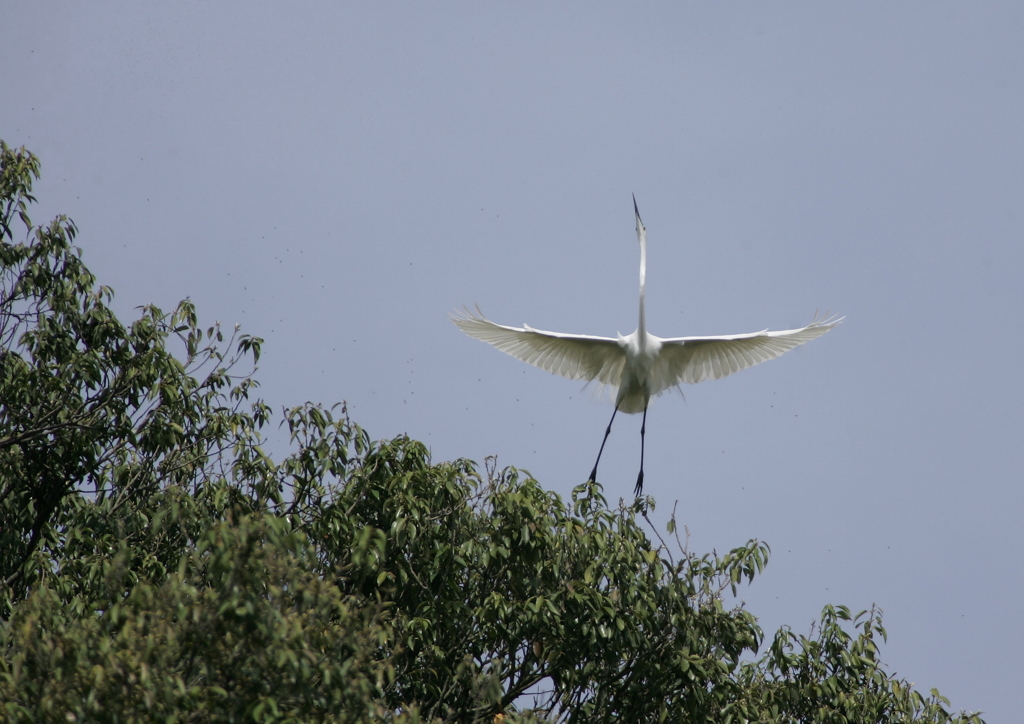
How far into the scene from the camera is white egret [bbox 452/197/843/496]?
8.80m

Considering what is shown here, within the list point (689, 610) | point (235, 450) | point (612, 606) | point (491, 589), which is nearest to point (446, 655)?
point (491, 589)

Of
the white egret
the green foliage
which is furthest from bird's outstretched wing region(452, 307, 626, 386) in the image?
the green foliage

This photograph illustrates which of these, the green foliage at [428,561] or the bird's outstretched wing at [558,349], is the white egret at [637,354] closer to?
the bird's outstretched wing at [558,349]

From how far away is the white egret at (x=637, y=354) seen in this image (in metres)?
8.80

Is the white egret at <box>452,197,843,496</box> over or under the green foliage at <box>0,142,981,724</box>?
over

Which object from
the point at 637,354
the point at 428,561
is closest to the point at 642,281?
the point at 637,354

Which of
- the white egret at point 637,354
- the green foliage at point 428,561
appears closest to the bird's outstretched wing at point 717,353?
the white egret at point 637,354

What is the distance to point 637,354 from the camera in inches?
350

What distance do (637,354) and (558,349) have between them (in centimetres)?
76

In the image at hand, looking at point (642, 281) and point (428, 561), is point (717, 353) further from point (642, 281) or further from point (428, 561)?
point (428, 561)

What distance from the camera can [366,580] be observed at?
5.58 m

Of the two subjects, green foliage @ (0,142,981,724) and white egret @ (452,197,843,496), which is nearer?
green foliage @ (0,142,981,724)

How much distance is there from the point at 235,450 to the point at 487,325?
336cm

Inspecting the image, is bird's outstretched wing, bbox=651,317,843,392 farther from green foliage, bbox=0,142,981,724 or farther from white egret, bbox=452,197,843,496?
green foliage, bbox=0,142,981,724
